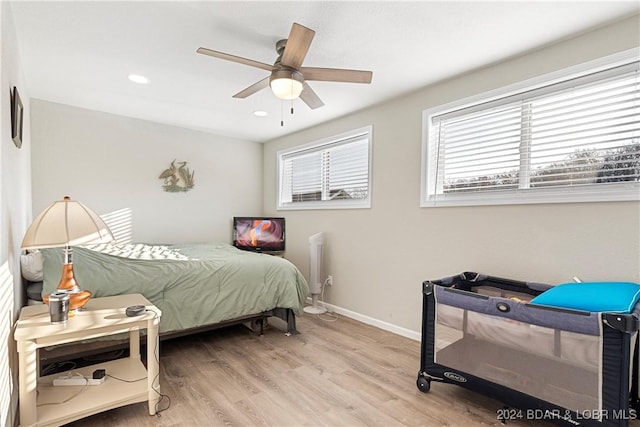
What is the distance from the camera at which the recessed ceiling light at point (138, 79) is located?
2791 mm

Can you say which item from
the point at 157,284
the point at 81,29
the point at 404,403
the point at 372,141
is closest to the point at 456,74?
the point at 372,141

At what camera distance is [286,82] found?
6.84 feet

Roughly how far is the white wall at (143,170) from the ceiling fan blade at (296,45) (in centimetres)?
299

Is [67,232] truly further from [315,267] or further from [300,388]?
[315,267]

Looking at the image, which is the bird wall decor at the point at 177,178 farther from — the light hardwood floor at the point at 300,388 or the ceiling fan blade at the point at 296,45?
the ceiling fan blade at the point at 296,45

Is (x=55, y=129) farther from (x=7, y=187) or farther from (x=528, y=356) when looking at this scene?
(x=528, y=356)

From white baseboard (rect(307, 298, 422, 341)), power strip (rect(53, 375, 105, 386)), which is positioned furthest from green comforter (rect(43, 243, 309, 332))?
white baseboard (rect(307, 298, 422, 341))

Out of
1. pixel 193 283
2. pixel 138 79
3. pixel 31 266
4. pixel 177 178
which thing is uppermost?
pixel 138 79

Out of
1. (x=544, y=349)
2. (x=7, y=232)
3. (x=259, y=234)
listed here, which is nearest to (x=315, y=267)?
(x=259, y=234)

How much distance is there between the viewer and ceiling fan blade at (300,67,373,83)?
6.71 feet

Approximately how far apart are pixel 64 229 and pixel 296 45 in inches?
65.9

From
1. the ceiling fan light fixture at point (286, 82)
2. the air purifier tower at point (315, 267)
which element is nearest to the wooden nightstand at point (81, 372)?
the ceiling fan light fixture at point (286, 82)

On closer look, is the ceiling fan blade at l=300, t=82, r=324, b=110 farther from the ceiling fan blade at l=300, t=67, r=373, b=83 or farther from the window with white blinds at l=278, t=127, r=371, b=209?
the window with white blinds at l=278, t=127, r=371, b=209

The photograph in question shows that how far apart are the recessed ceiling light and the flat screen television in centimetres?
222
